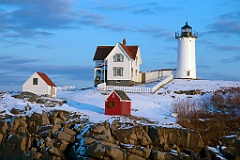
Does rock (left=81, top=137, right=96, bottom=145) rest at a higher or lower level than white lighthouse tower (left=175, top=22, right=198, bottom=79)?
lower

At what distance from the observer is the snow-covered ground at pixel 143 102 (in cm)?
3503

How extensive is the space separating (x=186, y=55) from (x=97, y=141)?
33179 mm

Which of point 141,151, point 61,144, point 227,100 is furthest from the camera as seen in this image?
point 227,100

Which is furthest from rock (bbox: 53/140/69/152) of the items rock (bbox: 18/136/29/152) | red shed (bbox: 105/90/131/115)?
red shed (bbox: 105/90/131/115)

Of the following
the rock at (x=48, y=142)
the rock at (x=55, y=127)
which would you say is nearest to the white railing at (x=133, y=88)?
the rock at (x=55, y=127)

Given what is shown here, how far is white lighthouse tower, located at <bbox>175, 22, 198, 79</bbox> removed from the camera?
5822 cm

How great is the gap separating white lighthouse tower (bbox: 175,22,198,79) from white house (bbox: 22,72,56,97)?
1849 centimetres

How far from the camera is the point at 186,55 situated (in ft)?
192

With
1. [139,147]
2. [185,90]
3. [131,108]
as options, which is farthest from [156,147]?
[185,90]

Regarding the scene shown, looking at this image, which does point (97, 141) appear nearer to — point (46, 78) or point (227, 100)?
point (227, 100)

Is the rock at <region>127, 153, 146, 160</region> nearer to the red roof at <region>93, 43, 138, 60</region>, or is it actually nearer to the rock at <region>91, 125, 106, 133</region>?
the rock at <region>91, 125, 106, 133</region>

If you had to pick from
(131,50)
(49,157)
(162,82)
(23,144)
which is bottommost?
(49,157)

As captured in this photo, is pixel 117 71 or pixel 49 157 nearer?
pixel 49 157

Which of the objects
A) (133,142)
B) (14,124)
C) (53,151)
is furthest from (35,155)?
(133,142)
